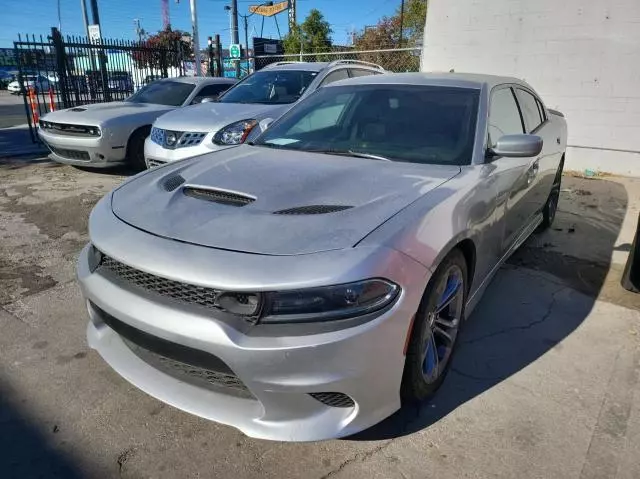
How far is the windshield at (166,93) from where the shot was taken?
833 centimetres

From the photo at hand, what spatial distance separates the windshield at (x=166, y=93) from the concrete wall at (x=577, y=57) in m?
4.88

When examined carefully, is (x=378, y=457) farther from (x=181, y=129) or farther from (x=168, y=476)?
(x=181, y=129)

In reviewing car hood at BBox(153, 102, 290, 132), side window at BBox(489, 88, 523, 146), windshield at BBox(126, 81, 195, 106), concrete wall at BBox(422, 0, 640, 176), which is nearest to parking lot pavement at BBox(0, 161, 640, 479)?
side window at BBox(489, 88, 523, 146)

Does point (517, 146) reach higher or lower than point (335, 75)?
lower

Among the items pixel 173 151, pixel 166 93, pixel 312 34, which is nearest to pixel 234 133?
pixel 173 151

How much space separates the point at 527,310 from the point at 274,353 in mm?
2354

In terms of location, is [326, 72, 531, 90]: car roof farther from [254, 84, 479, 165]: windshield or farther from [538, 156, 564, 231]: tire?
[538, 156, 564, 231]: tire

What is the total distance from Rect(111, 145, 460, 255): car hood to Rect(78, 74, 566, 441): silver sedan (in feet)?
0.03

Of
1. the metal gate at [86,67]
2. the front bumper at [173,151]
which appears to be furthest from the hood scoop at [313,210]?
the metal gate at [86,67]

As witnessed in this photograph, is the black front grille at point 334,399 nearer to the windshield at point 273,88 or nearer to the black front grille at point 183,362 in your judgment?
the black front grille at point 183,362

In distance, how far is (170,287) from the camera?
75.3 inches

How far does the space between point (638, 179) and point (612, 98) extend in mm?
1325

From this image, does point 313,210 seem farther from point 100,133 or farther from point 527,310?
point 100,133

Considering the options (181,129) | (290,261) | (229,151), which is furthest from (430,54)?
(290,261)
